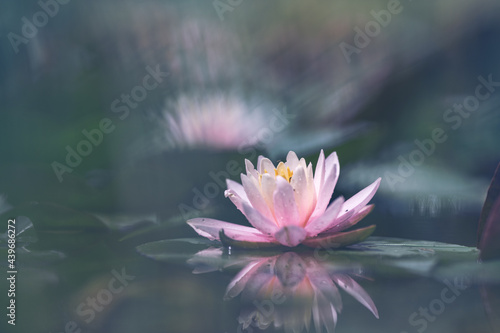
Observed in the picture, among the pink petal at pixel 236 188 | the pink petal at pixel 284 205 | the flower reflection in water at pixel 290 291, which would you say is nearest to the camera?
the flower reflection in water at pixel 290 291

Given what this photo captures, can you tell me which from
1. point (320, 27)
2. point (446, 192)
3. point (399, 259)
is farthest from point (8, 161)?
point (446, 192)

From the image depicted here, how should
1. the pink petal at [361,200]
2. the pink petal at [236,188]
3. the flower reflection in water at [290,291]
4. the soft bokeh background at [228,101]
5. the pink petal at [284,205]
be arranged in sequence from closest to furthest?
the flower reflection in water at [290,291] → the pink petal at [284,205] → the pink petal at [361,200] → the pink petal at [236,188] → the soft bokeh background at [228,101]

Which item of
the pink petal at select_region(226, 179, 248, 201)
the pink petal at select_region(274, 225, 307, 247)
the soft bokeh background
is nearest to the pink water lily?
the pink petal at select_region(274, 225, 307, 247)

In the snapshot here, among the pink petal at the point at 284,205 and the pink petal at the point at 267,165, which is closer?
the pink petal at the point at 284,205

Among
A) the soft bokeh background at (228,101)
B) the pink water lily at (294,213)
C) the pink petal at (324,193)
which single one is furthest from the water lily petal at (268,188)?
the soft bokeh background at (228,101)

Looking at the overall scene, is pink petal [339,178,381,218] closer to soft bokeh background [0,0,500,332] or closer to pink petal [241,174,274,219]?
pink petal [241,174,274,219]

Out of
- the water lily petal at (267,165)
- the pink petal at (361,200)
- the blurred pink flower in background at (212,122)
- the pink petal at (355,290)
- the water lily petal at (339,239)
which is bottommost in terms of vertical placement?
the pink petal at (355,290)

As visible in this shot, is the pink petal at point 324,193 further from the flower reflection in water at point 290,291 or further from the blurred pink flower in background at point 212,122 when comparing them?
the blurred pink flower in background at point 212,122

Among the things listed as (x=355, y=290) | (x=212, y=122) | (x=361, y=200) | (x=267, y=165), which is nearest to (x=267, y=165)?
(x=267, y=165)
